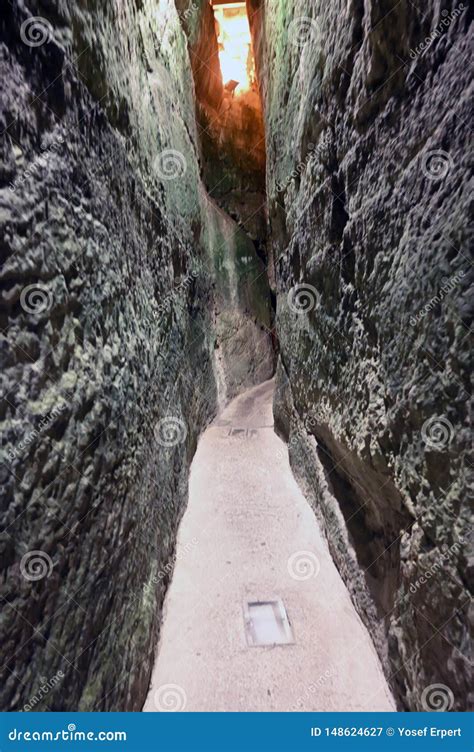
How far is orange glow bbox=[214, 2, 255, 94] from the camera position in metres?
8.92

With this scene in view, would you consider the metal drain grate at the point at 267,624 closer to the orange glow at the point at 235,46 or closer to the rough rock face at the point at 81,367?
the rough rock face at the point at 81,367

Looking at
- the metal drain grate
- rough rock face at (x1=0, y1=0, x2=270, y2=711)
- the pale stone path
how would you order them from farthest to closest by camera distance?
1. the metal drain grate
2. the pale stone path
3. rough rock face at (x1=0, y1=0, x2=270, y2=711)

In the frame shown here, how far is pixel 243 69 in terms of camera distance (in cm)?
937

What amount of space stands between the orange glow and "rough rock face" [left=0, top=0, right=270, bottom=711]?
23.2 ft

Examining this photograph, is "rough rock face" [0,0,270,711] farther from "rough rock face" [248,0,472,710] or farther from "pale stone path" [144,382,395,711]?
"rough rock face" [248,0,472,710]

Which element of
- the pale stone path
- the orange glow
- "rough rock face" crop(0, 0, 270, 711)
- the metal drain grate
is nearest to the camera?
"rough rock face" crop(0, 0, 270, 711)

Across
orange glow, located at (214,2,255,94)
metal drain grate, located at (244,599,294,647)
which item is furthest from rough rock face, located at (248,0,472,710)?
orange glow, located at (214,2,255,94)

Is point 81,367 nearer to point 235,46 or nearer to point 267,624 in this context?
point 267,624

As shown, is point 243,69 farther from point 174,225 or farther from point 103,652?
point 103,652

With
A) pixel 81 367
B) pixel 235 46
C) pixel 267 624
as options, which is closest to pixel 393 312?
pixel 81 367

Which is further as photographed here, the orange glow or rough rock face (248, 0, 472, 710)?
the orange glow

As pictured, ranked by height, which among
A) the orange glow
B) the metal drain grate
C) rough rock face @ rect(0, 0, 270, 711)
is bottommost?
the metal drain grate

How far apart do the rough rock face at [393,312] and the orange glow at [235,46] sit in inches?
272

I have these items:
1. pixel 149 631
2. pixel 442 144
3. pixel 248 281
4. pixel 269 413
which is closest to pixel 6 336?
pixel 442 144
